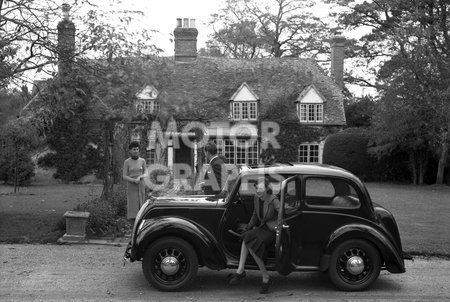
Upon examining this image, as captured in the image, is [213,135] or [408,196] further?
[213,135]

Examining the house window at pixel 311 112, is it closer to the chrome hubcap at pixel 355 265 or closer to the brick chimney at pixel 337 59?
the brick chimney at pixel 337 59

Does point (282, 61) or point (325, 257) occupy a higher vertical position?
point (282, 61)

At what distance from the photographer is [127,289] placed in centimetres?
707

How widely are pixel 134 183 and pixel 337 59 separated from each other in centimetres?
2947

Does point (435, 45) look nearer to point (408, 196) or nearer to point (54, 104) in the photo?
point (408, 196)

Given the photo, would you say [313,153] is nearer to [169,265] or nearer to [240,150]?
[240,150]

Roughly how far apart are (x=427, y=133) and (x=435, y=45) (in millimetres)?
5863

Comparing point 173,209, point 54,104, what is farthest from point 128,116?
point 173,209

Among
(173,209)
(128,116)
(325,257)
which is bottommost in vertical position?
(325,257)

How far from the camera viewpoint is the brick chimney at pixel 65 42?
11.3 meters

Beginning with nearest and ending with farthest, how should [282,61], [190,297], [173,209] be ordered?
[190,297], [173,209], [282,61]

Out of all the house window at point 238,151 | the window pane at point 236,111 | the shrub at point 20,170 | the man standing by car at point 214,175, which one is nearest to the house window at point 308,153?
the house window at point 238,151

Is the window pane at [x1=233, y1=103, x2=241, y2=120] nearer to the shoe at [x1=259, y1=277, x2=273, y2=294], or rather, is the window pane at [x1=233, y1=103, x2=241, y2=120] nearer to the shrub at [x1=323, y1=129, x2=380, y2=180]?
the shrub at [x1=323, y1=129, x2=380, y2=180]

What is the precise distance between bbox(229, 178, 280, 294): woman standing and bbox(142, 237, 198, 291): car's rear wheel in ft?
2.29
